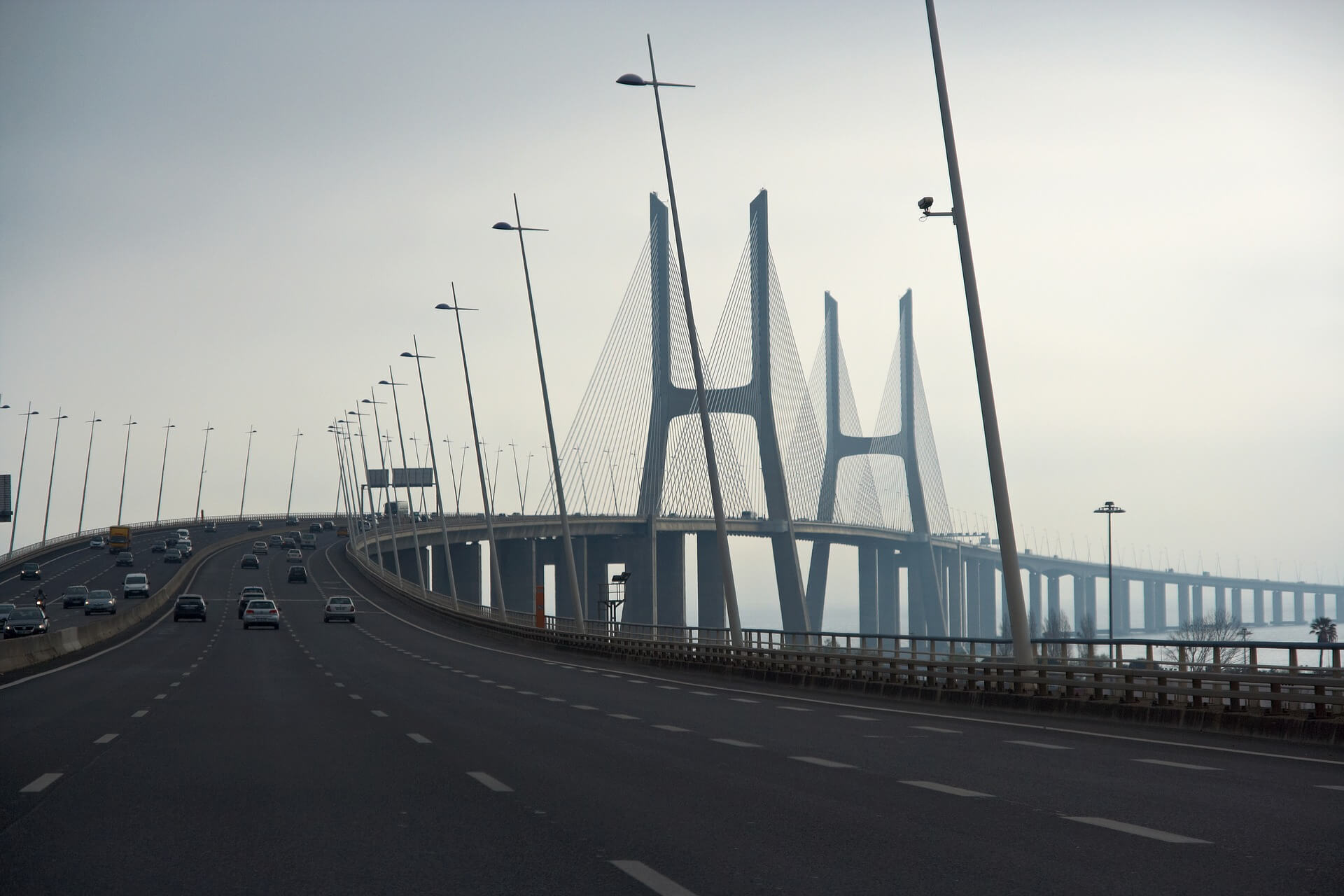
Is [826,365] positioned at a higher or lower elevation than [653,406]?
higher

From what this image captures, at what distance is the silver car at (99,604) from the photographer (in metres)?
73.6

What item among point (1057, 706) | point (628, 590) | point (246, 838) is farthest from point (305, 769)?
point (628, 590)

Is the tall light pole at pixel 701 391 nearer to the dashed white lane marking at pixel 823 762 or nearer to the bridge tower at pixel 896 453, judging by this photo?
the dashed white lane marking at pixel 823 762

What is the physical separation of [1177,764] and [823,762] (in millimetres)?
3247

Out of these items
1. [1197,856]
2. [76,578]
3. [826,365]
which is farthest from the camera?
[76,578]

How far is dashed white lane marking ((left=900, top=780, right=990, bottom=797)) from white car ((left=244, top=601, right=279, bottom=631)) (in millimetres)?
54134

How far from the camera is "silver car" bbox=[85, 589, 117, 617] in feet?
242

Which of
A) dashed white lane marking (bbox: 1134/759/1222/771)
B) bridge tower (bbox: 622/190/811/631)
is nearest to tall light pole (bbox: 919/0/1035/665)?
dashed white lane marking (bbox: 1134/759/1222/771)

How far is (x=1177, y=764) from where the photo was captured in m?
14.2

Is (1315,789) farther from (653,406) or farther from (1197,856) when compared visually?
(653,406)

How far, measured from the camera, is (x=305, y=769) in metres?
13.5

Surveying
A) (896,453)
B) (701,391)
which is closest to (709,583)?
(896,453)

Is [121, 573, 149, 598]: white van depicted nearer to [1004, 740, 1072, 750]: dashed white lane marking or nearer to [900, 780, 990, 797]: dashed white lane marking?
[1004, 740, 1072, 750]: dashed white lane marking

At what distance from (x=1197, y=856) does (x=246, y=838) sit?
549 centimetres
